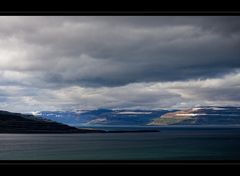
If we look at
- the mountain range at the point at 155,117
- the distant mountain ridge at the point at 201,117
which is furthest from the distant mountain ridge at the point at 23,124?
the distant mountain ridge at the point at 201,117

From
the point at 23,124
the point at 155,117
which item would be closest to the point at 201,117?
the point at 155,117

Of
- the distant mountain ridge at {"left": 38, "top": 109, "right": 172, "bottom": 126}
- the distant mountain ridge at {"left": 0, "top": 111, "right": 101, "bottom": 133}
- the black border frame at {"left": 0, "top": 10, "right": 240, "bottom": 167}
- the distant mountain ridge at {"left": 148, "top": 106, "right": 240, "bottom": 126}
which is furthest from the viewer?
the distant mountain ridge at {"left": 38, "top": 109, "right": 172, "bottom": 126}

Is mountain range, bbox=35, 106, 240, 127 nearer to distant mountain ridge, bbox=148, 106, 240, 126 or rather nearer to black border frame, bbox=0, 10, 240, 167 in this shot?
distant mountain ridge, bbox=148, 106, 240, 126

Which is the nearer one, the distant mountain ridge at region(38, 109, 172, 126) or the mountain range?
the mountain range

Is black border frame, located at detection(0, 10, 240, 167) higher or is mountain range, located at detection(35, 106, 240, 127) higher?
mountain range, located at detection(35, 106, 240, 127)

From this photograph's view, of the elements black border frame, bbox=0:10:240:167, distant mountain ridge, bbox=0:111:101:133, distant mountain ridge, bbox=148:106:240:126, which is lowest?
black border frame, bbox=0:10:240:167

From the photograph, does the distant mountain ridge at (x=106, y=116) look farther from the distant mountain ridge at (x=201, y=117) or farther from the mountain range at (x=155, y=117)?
the distant mountain ridge at (x=201, y=117)

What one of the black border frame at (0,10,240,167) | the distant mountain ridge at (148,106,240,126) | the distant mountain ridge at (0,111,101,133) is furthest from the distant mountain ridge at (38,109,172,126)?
the black border frame at (0,10,240,167)
